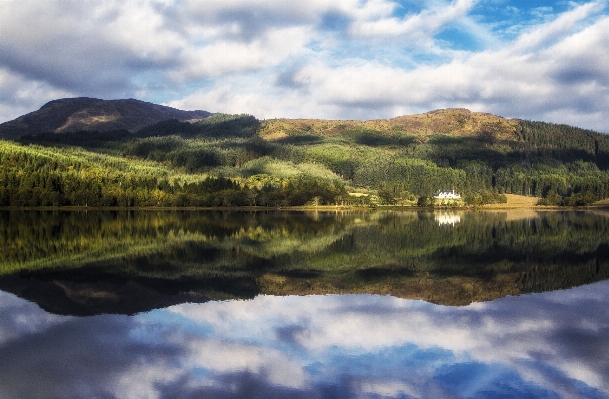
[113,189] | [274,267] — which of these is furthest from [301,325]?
[113,189]

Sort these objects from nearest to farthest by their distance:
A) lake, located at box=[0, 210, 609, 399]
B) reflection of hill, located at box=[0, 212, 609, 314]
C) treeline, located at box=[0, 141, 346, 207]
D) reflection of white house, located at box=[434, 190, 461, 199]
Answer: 1. lake, located at box=[0, 210, 609, 399]
2. reflection of hill, located at box=[0, 212, 609, 314]
3. treeline, located at box=[0, 141, 346, 207]
4. reflection of white house, located at box=[434, 190, 461, 199]

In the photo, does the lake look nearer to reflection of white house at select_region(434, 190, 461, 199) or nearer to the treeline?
the treeline

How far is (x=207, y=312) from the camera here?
64.3 ft

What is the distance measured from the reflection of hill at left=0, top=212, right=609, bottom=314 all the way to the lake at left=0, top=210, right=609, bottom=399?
158 millimetres

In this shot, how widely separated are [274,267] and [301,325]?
1294cm

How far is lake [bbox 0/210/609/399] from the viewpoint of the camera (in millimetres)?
12500

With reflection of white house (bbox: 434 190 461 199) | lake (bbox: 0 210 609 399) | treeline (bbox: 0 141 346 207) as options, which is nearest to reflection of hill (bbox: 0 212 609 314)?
lake (bbox: 0 210 609 399)

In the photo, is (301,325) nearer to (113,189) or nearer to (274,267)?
(274,267)

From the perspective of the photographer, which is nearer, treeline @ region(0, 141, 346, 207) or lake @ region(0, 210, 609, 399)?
lake @ region(0, 210, 609, 399)

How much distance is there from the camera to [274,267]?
3067 cm

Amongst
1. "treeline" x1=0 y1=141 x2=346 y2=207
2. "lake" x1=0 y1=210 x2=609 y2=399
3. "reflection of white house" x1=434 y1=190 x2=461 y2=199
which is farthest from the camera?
"reflection of white house" x1=434 y1=190 x2=461 y2=199

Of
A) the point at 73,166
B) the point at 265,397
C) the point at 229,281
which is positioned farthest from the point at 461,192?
the point at 265,397

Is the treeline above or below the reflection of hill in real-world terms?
above

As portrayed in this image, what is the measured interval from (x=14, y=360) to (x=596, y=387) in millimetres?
14796
